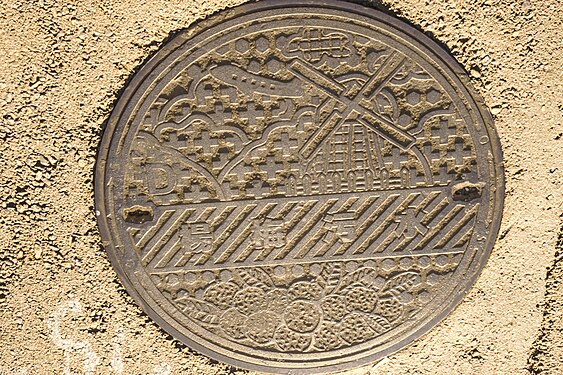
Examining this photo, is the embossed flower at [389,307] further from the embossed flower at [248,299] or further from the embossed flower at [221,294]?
the embossed flower at [221,294]

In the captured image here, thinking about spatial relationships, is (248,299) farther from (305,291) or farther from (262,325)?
(305,291)

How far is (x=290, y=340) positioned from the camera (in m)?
1.92

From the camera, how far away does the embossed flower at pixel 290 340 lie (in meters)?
1.91

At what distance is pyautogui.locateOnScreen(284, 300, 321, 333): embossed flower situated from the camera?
1.91 meters

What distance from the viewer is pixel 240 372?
6.36 feet

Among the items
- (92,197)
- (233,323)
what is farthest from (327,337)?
(92,197)

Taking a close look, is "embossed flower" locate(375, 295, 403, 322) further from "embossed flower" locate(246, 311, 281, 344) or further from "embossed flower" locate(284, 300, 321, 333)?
"embossed flower" locate(246, 311, 281, 344)

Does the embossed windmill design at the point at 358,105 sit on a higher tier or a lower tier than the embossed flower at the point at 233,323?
higher

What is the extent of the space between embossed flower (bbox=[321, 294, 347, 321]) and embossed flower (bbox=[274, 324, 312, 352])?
120mm

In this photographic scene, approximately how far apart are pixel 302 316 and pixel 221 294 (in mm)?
340

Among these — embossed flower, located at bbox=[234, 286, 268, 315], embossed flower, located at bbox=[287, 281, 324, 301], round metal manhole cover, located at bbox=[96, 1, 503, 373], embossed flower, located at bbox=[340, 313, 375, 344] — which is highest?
round metal manhole cover, located at bbox=[96, 1, 503, 373]

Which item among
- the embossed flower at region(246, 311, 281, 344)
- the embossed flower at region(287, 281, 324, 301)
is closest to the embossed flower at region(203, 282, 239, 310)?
the embossed flower at region(246, 311, 281, 344)

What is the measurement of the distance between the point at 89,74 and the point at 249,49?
631 millimetres

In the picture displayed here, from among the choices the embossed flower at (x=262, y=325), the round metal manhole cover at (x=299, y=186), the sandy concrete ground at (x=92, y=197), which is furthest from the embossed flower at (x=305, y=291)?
the sandy concrete ground at (x=92, y=197)
